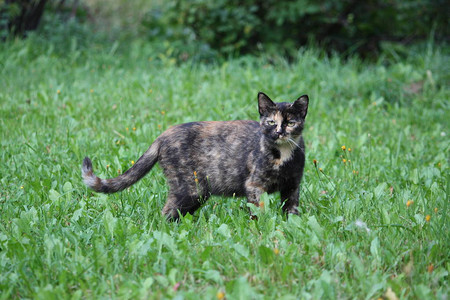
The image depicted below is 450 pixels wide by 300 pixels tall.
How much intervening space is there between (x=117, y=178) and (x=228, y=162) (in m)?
1.01

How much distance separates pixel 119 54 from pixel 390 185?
7.03 meters

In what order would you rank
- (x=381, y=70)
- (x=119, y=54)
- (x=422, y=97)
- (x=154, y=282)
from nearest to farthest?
(x=154, y=282)
(x=422, y=97)
(x=381, y=70)
(x=119, y=54)

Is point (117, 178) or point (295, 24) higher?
point (295, 24)

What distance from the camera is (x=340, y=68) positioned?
9180 millimetres

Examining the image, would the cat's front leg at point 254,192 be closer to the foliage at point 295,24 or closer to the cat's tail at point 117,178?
the cat's tail at point 117,178

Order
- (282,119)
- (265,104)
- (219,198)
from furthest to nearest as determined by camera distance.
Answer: (219,198)
(265,104)
(282,119)

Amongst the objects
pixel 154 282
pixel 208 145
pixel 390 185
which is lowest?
pixel 390 185

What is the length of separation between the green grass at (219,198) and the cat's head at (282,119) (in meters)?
0.62

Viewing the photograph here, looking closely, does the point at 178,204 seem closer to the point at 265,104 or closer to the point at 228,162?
the point at 228,162

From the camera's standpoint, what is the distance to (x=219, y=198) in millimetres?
4906

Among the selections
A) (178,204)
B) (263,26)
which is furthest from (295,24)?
(178,204)

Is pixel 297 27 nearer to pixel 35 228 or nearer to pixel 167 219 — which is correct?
pixel 167 219

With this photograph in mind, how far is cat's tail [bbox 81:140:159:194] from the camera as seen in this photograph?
4203mm

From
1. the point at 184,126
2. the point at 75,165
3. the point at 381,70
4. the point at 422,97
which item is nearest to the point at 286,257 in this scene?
the point at 184,126
